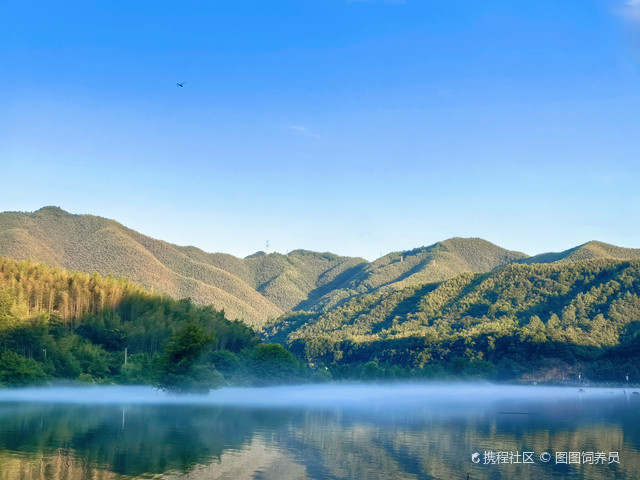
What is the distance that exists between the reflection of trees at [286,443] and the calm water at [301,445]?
0.24 feet

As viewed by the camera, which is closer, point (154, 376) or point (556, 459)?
point (556, 459)

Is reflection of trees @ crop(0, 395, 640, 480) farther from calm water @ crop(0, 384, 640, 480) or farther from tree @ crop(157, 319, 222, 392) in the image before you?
tree @ crop(157, 319, 222, 392)

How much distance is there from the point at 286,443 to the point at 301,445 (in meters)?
1.44

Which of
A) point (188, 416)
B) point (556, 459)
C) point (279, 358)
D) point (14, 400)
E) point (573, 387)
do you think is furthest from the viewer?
point (573, 387)

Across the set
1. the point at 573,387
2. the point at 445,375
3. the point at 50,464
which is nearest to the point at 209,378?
the point at 50,464

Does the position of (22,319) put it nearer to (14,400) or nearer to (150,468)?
(14,400)

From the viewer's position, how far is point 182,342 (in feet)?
292

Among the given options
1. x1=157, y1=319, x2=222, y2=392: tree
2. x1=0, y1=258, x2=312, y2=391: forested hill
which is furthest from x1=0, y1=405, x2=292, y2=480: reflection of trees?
x1=0, y1=258, x2=312, y2=391: forested hill

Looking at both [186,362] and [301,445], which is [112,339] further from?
[301,445]

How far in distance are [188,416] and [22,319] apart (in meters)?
47.8

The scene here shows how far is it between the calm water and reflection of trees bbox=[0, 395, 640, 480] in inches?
2.9

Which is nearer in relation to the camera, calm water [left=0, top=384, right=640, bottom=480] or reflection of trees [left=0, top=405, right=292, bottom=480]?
calm water [left=0, top=384, right=640, bottom=480]

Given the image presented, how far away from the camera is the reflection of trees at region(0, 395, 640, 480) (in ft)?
111

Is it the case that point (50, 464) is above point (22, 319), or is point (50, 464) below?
below
